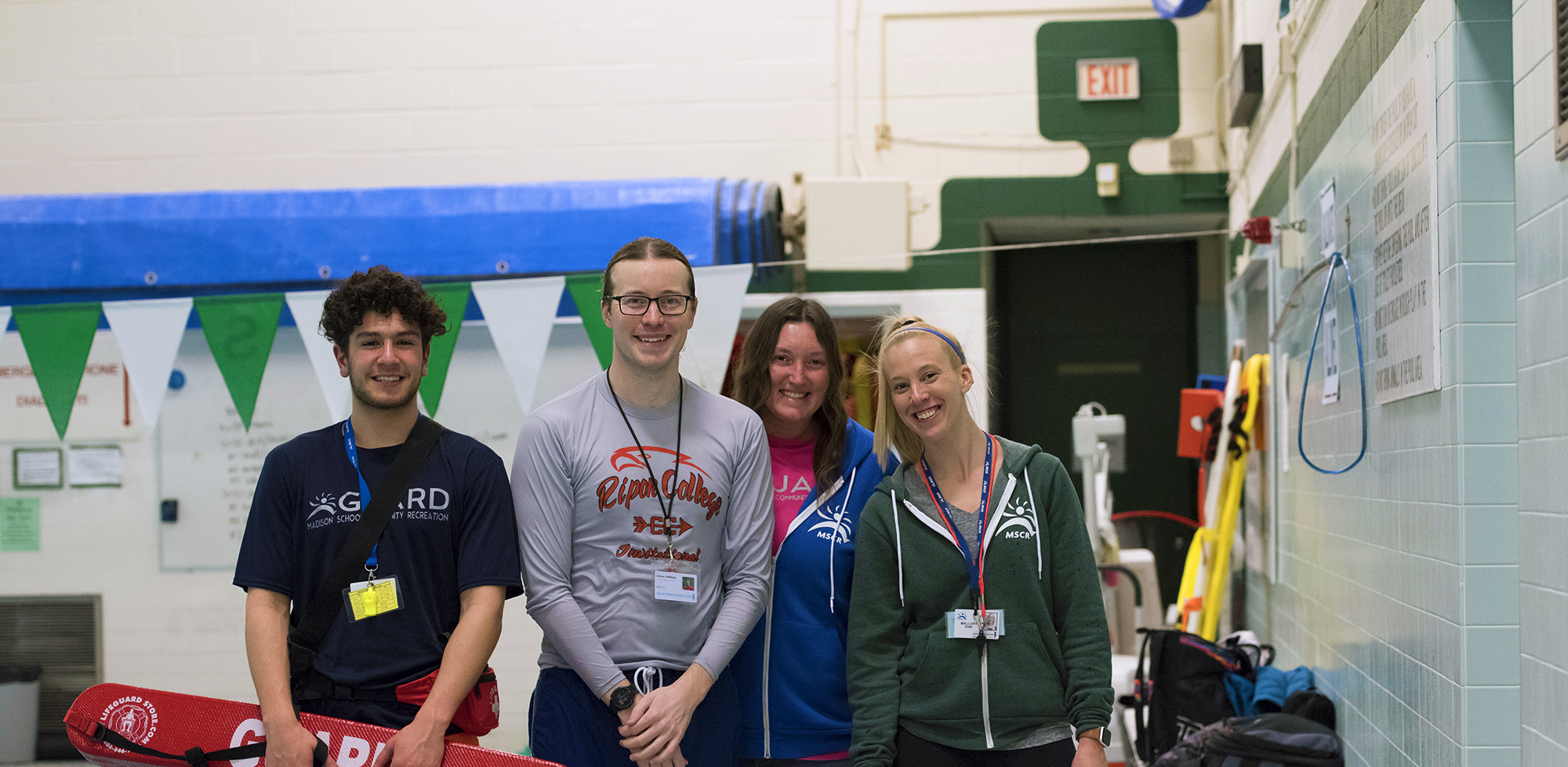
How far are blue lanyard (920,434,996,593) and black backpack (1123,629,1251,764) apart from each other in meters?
1.62

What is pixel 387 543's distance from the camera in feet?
5.88

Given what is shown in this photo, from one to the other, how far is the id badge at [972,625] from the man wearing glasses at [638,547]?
320 mm

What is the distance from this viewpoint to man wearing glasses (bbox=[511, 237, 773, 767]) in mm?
1804

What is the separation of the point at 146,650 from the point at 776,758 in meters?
3.95

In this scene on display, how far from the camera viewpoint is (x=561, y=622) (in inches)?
69.4

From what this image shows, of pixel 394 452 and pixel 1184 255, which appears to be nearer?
pixel 394 452

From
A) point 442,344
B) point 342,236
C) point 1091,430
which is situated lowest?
point 1091,430

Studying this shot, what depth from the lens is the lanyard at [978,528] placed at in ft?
5.98

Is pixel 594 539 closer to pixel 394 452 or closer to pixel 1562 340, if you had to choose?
pixel 394 452

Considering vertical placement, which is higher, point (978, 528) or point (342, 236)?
point (342, 236)

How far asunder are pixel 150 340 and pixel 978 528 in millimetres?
2969

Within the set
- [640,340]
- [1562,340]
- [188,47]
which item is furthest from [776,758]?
[188,47]

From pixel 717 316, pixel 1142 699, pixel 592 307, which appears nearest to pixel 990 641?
pixel 1142 699

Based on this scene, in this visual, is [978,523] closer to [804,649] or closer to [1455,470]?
[804,649]
